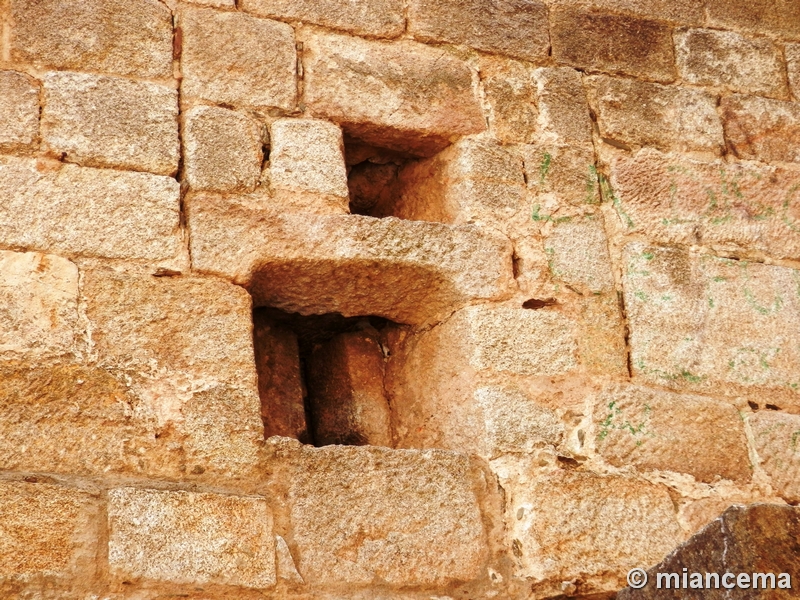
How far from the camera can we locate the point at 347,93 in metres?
3.53

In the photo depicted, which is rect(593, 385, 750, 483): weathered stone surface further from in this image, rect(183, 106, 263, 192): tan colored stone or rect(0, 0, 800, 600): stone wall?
rect(183, 106, 263, 192): tan colored stone

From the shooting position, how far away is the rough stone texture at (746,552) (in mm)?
2234

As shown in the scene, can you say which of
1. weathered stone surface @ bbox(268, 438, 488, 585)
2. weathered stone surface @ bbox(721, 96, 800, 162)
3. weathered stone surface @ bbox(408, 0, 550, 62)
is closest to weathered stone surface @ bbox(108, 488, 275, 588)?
weathered stone surface @ bbox(268, 438, 488, 585)

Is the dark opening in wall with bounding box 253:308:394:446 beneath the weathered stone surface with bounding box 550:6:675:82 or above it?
beneath

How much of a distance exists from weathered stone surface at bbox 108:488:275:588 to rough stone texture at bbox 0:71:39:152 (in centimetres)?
101

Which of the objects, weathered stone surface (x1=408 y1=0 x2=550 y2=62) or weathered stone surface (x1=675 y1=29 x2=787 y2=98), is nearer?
weathered stone surface (x1=408 y1=0 x2=550 y2=62)

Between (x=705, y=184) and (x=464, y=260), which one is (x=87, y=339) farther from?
(x=705, y=184)

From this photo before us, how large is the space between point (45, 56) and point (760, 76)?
238 centimetres

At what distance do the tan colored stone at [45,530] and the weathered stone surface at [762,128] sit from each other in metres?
2.39

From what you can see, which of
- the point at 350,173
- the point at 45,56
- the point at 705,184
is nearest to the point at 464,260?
the point at 350,173

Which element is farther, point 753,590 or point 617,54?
point 617,54

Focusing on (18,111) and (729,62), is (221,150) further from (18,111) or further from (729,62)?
(729,62)

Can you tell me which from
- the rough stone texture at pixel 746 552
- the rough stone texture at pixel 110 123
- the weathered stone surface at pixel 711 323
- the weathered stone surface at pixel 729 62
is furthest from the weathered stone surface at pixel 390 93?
the rough stone texture at pixel 746 552

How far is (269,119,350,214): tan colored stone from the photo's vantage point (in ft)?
10.8
